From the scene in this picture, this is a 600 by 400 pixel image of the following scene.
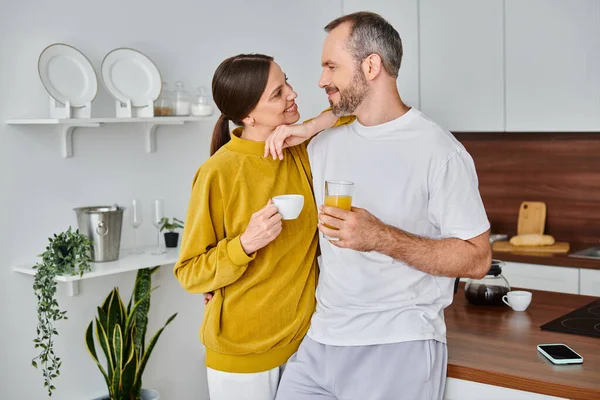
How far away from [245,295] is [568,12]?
8.64ft

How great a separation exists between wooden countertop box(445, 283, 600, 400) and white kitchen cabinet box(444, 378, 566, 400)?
2 cm

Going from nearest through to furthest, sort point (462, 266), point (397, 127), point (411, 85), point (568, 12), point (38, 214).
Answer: point (462, 266), point (397, 127), point (38, 214), point (568, 12), point (411, 85)

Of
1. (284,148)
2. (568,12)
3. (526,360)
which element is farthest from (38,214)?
(568,12)

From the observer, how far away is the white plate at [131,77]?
3660mm

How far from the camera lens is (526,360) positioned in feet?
6.72

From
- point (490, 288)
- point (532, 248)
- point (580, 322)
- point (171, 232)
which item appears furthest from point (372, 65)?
point (532, 248)

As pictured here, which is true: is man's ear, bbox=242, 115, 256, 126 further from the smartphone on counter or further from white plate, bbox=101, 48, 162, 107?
white plate, bbox=101, 48, 162, 107

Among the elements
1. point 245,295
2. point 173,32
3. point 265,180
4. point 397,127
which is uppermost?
point 173,32

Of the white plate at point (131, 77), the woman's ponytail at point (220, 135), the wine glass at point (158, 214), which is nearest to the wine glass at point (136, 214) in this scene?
the wine glass at point (158, 214)

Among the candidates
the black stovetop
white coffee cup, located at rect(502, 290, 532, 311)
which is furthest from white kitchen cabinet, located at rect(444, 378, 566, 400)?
white coffee cup, located at rect(502, 290, 532, 311)

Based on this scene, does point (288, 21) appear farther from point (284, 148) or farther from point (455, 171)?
point (455, 171)

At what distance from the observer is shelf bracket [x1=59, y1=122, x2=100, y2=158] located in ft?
11.7

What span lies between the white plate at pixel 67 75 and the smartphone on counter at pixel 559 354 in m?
2.31

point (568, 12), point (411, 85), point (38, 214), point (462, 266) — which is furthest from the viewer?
point (411, 85)
